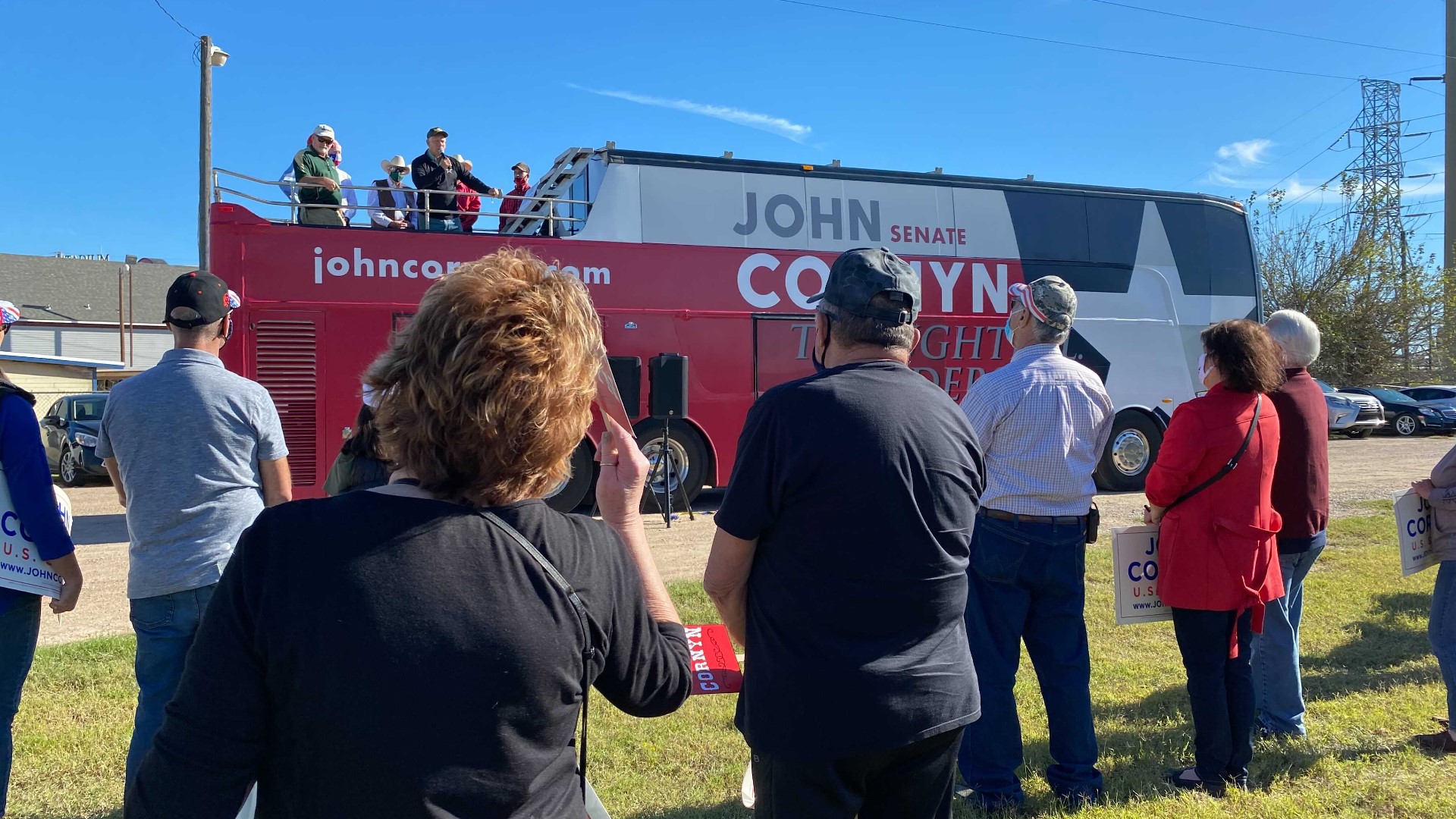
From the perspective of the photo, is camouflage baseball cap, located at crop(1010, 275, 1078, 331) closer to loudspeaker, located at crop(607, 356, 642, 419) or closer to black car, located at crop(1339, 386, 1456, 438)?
loudspeaker, located at crop(607, 356, 642, 419)

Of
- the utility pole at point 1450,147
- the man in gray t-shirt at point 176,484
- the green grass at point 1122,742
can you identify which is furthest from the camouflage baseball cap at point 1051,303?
the utility pole at point 1450,147

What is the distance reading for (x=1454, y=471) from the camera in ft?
12.7

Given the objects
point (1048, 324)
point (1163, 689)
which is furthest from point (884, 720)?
point (1163, 689)

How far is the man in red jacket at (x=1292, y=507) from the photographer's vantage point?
12.1 ft

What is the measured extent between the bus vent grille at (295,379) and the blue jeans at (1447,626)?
31.0 ft

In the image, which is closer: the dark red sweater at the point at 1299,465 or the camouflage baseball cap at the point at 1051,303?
the camouflage baseball cap at the point at 1051,303

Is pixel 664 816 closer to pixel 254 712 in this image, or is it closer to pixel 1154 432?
pixel 254 712

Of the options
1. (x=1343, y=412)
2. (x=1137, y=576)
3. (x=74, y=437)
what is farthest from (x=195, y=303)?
(x=1343, y=412)

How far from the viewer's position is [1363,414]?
23.0 m

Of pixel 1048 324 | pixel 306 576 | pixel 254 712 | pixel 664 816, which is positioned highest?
pixel 1048 324

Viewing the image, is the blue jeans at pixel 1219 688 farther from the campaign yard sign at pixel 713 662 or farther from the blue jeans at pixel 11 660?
the blue jeans at pixel 11 660

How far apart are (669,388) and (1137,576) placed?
7428 millimetres

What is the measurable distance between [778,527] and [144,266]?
188 feet

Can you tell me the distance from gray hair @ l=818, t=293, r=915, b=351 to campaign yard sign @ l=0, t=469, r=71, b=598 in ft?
8.80
